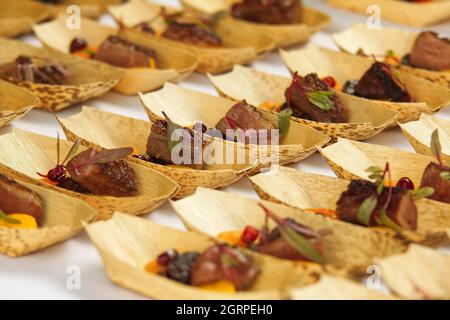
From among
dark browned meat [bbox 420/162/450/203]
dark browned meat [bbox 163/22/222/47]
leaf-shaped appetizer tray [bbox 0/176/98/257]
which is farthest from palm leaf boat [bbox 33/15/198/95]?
dark browned meat [bbox 420/162/450/203]

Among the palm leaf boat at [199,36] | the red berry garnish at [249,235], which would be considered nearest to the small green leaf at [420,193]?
the red berry garnish at [249,235]

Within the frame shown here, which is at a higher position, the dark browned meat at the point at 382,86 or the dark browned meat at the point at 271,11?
the dark browned meat at the point at 271,11

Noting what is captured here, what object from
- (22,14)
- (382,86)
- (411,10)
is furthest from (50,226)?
(411,10)

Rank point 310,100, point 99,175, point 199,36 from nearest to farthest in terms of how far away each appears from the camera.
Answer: point 99,175, point 310,100, point 199,36

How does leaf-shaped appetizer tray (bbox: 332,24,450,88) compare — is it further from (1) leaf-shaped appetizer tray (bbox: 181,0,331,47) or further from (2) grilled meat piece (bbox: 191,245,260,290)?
(2) grilled meat piece (bbox: 191,245,260,290)

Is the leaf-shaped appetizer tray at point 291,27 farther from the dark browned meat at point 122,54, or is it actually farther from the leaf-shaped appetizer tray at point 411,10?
the dark browned meat at point 122,54

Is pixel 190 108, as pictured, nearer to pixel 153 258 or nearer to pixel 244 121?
pixel 244 121

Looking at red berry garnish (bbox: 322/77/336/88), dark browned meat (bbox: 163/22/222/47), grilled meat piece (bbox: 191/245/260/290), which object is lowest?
grilled meat piece (bbox: 191/245/260/290)
